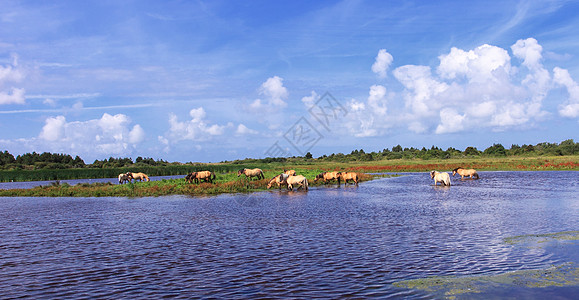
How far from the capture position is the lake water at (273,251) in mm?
7906

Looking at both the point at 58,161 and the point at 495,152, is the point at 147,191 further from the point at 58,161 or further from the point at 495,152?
the point at 495,152

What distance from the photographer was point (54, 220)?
704 inches

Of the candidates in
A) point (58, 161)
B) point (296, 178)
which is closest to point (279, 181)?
point (296, 178)

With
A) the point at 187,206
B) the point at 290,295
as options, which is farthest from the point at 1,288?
the point at 187,206

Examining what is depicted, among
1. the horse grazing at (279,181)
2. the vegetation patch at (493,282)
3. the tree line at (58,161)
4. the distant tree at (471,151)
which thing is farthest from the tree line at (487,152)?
the vegetation patch at (493,282)

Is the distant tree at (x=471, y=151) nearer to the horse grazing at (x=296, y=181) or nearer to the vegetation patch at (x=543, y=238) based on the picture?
the horse grazing at (x=296, y=181)

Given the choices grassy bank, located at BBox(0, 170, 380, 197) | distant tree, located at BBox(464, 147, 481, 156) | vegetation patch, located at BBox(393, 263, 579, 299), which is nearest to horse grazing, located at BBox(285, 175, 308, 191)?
grassy bank, located at BBox(0, 170, 380, 197)

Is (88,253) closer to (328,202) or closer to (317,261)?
(317,261)

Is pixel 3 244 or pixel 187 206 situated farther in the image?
pixel 187 206

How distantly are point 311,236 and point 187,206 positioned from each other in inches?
456

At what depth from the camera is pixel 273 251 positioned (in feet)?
35.8

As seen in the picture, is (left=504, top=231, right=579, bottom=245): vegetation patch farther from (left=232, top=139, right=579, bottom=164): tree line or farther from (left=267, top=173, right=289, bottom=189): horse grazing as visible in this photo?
(left=232, top=139, right=579, bottom=164): tree line

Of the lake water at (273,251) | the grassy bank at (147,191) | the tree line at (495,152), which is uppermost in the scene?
the tree line at (495,152)

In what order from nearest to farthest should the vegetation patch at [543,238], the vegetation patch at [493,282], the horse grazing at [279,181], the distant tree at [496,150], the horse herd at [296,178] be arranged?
the vegetation patch at [493,282]
the vegetation patch at [543,238]
the horse herd at [296,178]
the horse grazing at [279,181]
the distant tree at [496,150]
